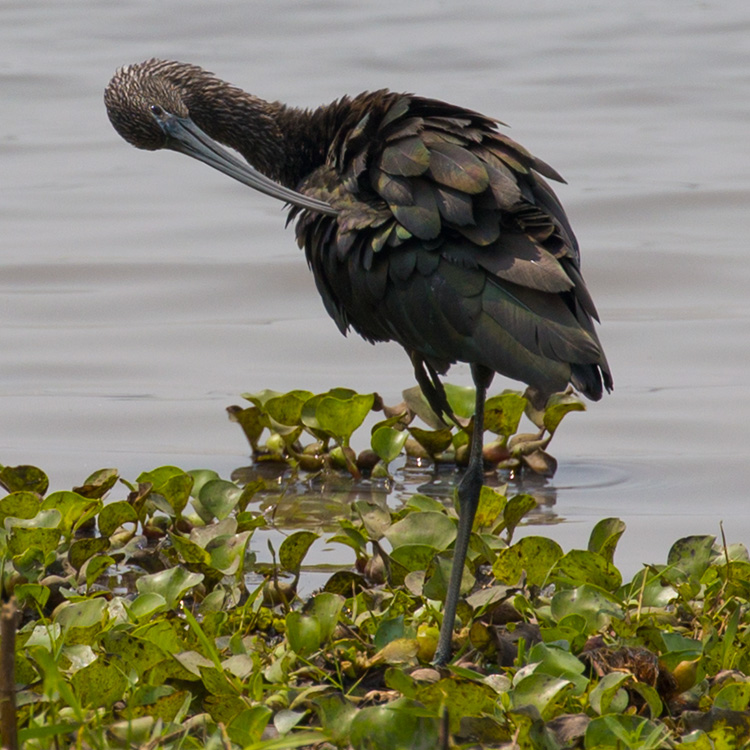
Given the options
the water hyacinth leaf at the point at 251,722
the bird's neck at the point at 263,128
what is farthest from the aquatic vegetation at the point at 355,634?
the bird's neck at the point at 263,128

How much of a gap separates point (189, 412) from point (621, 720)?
144 inches

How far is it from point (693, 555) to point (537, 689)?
100 centimetres

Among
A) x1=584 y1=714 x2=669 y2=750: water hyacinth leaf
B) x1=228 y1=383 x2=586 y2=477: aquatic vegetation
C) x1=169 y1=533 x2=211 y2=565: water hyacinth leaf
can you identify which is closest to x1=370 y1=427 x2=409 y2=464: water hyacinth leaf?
x1=228 y1=383 x2=586 y2=477: aquatic vegetation

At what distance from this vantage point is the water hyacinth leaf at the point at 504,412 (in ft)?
17.2

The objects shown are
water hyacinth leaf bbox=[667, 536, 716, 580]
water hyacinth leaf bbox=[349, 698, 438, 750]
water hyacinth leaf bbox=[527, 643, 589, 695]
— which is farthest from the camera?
water hyacinth leaf bbox=[667, 536, 716, 580]

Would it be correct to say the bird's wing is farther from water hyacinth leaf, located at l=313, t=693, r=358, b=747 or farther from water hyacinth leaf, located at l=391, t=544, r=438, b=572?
water hyacinth leaf, located at l=313, t=693, r=358, b=747

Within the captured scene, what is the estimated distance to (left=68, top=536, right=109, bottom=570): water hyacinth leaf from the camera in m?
4.11

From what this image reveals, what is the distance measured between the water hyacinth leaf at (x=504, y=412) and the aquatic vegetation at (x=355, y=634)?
2.60ft

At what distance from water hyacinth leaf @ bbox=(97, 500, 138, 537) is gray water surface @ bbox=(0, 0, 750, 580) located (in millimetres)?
1207

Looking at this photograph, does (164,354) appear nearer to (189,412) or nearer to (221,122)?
(189,412)

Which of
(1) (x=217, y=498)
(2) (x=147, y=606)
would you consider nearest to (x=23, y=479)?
(1) (x=217, y=498)

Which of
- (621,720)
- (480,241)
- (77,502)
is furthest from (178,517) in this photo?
(621,720)

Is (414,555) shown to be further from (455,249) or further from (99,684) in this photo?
(99,684)

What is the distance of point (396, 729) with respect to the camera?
2.92 m
